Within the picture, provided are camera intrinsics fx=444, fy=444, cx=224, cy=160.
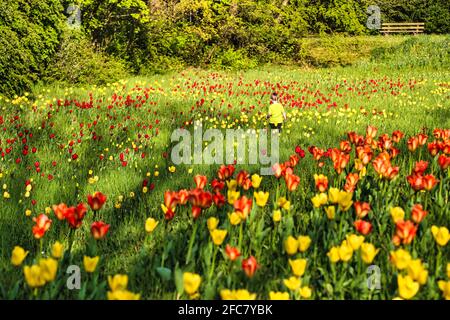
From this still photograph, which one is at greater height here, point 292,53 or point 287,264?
point 292,53

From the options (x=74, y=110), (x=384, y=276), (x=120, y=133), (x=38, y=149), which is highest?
(x=74, y=110)

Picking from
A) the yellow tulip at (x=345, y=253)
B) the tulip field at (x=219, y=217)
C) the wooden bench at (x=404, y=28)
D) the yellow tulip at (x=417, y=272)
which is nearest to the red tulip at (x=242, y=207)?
the tulip field at (x=219, y=217)

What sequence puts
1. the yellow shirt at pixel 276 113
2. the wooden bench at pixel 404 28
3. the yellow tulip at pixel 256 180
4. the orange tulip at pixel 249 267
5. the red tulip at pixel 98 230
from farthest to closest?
the wooden bench at pixel 404 28
the yellow shirt at pixel 276 113
the yellow tulip at pixel 256 180
the red tulip at pixel 98 230
the orange tulip at pixel 249 267

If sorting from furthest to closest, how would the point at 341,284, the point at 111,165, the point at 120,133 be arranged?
1. the point at 120,133
2. the point at 111,165
3. the point at 341,284

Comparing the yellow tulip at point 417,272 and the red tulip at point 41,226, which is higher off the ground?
the red tulip at point 41,226

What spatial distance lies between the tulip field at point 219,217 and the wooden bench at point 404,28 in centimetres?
2883

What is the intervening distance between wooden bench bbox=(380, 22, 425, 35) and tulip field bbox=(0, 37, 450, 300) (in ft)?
94.6

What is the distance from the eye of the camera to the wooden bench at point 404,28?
33031 millimetres

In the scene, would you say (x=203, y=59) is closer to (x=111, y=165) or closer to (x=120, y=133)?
(x=120, y=133)

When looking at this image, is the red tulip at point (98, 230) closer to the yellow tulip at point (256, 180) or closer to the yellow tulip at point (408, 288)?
the yellow tulip at point (256, 180)

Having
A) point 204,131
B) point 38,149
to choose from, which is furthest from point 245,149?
point 38,149

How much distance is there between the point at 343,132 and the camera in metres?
7.00

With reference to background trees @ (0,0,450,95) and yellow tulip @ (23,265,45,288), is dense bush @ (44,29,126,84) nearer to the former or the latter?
background trees @ (0,0,450,95)
